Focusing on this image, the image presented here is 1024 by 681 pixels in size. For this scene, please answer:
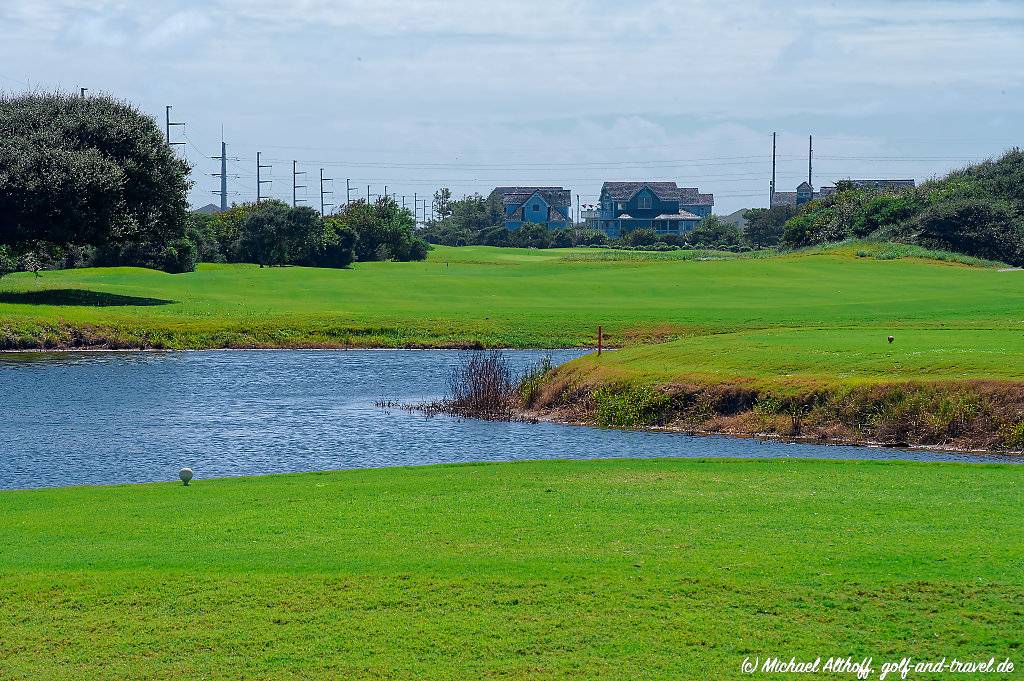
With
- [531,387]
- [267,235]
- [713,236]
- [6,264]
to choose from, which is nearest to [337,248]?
[267,235]

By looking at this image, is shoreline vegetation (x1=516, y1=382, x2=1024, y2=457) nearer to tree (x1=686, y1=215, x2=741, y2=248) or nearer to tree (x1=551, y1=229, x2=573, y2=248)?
tree (x1=686, y1=215, x2=741, y2=248)

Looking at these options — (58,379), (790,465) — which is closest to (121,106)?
(58,379)

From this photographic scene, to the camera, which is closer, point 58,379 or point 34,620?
point 34,620

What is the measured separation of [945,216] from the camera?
103500 mm

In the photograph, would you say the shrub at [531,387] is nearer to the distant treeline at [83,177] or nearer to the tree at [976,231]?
the distant treeline at [83,177]

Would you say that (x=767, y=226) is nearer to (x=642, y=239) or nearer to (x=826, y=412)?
(x=642, y=239)

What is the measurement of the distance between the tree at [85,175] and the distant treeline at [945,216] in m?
61.8

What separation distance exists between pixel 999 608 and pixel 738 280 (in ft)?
223

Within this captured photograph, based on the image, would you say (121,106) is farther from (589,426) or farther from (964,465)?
(964,465)

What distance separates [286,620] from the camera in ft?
37.9

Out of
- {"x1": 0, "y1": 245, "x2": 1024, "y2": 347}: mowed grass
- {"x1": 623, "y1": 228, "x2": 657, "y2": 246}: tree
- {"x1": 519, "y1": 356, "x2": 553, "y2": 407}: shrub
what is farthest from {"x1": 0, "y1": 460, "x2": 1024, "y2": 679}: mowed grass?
{"x1": 623, "y1": 228, "x2": 657, "y2": 246}: tree

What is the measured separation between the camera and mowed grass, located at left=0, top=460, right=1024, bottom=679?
10.7 meters

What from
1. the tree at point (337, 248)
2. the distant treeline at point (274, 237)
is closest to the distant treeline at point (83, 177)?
the distant treeline at point (274, 237)

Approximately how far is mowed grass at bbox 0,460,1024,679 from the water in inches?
325
